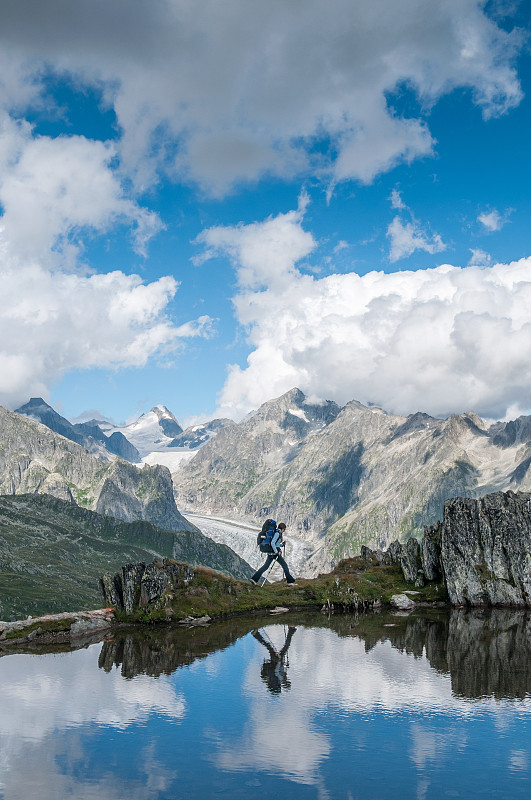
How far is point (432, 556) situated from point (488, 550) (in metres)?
9.13

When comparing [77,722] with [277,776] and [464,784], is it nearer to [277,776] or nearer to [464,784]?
[277,776]

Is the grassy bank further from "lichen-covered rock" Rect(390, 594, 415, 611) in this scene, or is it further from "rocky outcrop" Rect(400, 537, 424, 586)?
"rocky outcrop" Rect(400, 537, 424, 586)

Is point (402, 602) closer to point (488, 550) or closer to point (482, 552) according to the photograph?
point (482, 552)

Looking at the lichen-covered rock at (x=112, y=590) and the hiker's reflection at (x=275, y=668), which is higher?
the lichen-covered rock at (x=112, y=590)

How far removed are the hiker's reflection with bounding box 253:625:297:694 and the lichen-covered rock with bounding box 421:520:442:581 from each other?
37801 millimetres

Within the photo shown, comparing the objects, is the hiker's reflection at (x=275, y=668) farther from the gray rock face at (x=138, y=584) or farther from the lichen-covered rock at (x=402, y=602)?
the lichen-covered rock at (x=402, y=602)

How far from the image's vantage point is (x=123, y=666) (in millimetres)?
54625

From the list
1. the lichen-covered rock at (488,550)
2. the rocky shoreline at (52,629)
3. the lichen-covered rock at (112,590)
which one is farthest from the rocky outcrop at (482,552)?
the rocky shoreline at (52,629)

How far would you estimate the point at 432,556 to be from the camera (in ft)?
314

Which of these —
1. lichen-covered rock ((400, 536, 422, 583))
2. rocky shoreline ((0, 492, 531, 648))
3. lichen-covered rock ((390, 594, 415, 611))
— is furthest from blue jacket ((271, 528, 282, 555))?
lichen-covered rock ((400, 536, 422, 583))

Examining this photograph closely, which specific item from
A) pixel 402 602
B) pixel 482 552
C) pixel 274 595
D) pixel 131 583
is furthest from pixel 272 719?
pixel 482 552

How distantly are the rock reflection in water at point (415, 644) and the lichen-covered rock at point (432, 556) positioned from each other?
36.4 feet

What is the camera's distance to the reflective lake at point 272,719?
3181cm

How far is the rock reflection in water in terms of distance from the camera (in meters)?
48.7
